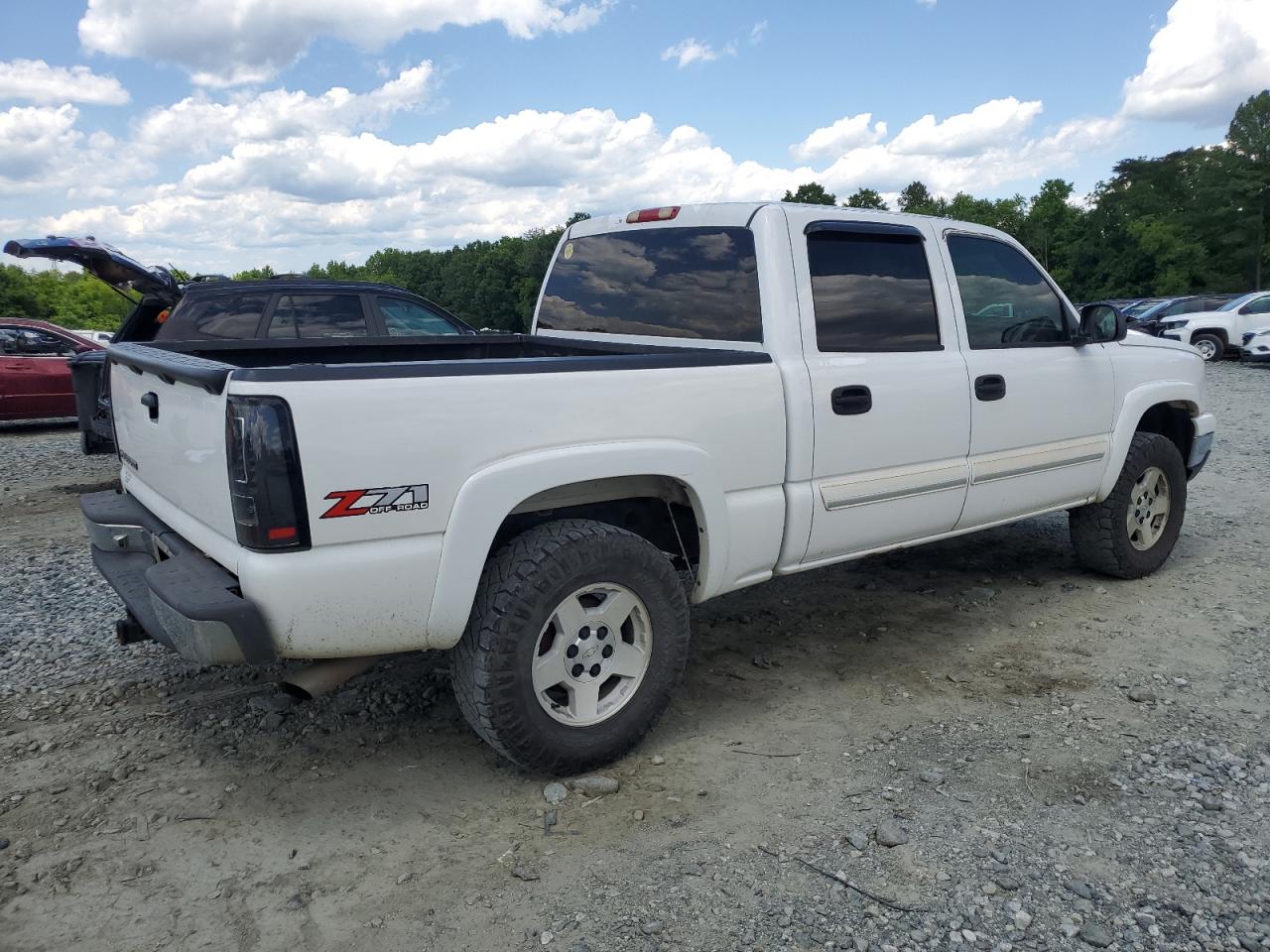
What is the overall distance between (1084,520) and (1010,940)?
346 centimetres

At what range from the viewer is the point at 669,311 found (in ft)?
13.6

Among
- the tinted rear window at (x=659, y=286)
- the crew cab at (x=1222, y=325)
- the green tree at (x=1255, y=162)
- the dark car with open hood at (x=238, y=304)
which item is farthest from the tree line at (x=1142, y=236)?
the tinted rear window at (x=659, y=286)

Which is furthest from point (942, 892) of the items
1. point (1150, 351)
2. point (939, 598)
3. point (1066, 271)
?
point (1066, 271)

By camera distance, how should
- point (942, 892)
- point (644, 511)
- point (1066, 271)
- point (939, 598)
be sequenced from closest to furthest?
point (942, 892), point (644, 511), point (939, 598), point (1066, 271)

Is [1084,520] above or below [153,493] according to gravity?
below

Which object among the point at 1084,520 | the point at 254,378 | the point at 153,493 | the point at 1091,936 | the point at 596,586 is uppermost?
the point at 254,378

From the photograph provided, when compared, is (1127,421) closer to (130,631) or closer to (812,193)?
(130,631)

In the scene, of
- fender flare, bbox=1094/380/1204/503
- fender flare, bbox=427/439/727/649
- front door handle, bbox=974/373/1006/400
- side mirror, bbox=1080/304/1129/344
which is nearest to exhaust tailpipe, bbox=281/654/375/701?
fender flare, bbox=427/439/727/649

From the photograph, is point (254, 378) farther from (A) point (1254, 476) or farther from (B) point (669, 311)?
(A) point (1254, 476)

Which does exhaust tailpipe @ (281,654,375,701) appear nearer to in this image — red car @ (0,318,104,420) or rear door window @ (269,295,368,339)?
rear door window @ (269,295,368,339)

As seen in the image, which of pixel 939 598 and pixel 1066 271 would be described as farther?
pixel 1066 271

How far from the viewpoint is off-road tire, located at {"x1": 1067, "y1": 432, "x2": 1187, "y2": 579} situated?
17.3ft

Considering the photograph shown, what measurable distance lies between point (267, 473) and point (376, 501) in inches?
12.1

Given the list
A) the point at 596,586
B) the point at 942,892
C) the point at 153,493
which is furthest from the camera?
the point at 153,493
